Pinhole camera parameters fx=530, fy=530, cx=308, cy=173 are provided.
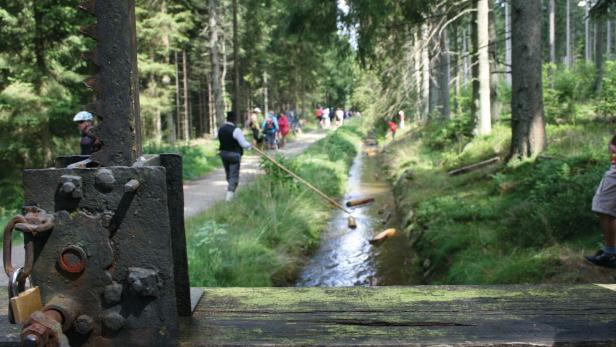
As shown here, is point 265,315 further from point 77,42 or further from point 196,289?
point 77,42

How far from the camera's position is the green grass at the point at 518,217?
621cm

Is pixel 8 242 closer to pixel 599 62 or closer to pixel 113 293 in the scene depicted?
pixel 113 293

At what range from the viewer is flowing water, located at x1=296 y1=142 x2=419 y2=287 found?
878 centimetres

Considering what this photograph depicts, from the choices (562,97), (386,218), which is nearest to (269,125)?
(386,218)

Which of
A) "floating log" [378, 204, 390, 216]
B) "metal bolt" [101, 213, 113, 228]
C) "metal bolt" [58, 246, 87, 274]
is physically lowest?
"floating log" [378, 204, 390, 216]

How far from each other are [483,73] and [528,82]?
594cm

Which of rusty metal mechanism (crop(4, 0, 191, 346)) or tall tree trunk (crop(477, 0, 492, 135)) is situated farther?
tall tree trunk (crop(477, 0, 492, 135))

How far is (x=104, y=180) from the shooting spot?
1593mm

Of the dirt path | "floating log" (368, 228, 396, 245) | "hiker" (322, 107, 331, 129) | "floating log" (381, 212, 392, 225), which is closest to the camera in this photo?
"floating log" (368, 228, 396, 245)

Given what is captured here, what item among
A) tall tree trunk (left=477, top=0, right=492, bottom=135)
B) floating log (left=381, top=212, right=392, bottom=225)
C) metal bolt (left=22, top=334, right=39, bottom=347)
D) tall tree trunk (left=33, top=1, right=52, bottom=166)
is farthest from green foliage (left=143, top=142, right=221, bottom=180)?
metal bolt (left=22, top=334, right=39, bottom=347)

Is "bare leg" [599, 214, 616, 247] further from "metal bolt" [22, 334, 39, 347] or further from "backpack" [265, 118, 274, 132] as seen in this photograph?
"backpack" [265, 118, 274, 132]

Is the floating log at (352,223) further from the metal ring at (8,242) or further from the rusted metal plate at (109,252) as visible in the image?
the metal ring at (8,242)

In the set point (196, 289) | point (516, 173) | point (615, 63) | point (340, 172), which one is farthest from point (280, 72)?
point (196, 289)

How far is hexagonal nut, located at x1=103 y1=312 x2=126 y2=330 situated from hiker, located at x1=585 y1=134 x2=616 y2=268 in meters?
5.16
